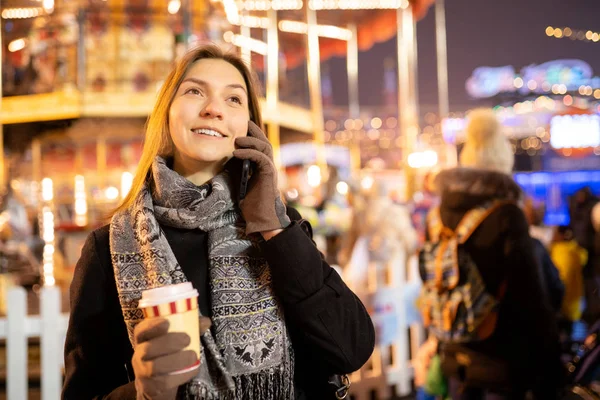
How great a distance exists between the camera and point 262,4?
1453 centimetres

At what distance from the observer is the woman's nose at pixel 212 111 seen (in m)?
1.74

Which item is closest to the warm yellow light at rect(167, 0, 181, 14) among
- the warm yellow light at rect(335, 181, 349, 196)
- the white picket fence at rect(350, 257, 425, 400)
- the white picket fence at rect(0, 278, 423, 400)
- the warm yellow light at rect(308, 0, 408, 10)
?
the warm yellow light at rect(308, 0, 408, 10)

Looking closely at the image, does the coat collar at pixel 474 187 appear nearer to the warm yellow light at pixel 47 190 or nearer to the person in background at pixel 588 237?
the person in background at pixel 588 237

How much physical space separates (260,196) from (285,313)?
36cm

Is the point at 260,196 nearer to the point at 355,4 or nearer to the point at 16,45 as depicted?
the point at 16,45

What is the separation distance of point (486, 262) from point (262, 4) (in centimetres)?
1263

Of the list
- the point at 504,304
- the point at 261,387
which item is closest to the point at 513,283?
the point at 504,304

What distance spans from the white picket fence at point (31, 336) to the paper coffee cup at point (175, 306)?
3.40 metres

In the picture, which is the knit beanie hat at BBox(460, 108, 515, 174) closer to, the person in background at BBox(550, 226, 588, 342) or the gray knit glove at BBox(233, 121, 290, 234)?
the gray knit glove at BBox(233, 121, 290, 234)

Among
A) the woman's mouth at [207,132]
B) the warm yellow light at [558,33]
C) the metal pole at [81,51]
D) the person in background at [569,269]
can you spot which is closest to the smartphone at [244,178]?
the woman's mouth at [207,132]

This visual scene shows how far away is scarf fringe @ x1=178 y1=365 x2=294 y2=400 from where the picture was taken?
5.20 feet

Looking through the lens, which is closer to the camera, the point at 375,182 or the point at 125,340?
the point at 125,340

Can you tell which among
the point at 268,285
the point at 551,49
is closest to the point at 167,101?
the point at 268,285

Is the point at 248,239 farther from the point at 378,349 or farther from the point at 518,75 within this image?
the point at 518,75
